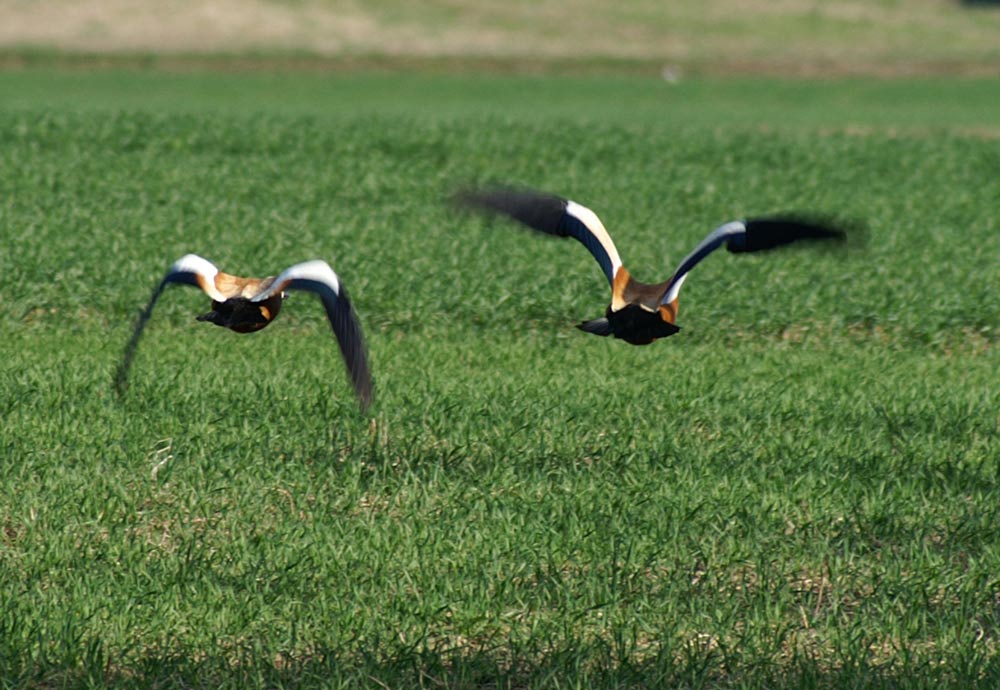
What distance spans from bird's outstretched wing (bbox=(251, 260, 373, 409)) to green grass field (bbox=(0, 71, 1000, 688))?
3.78 feet

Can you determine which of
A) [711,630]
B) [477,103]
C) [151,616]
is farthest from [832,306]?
[477,103]

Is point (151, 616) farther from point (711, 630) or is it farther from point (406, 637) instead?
point (711, 630)

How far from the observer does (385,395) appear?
29.5ft

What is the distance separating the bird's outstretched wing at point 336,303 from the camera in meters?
4.79

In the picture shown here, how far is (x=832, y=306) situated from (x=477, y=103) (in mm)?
26280

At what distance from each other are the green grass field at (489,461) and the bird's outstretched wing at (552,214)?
1589 millimetres

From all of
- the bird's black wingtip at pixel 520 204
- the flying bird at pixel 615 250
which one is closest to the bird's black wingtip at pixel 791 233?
the flying bird at pixel 615 250

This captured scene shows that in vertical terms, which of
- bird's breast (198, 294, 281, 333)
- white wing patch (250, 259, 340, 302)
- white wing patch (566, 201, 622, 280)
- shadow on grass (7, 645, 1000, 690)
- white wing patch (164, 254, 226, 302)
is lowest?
shadow on grass (7, 645, 1000, 690)

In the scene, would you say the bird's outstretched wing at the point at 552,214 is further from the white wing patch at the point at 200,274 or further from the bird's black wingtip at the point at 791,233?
the white wing patch at the point at 200,274

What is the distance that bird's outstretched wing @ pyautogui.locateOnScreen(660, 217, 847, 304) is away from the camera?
4.84 m

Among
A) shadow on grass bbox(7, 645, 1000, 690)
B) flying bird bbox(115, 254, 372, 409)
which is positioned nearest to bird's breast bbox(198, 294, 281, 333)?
flying bird bbox(115, 254, 372, 409)

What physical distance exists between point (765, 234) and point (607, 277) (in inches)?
24.4

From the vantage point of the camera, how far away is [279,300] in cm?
494

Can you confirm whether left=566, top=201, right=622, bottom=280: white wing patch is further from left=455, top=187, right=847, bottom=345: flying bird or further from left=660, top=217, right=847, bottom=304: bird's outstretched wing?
left=660, top=217, right=847, bottom=304: bird's outstretched wing
